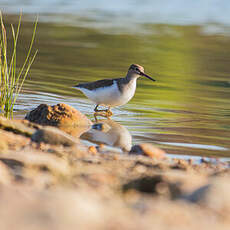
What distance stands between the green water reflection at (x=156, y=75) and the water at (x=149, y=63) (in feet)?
0.05

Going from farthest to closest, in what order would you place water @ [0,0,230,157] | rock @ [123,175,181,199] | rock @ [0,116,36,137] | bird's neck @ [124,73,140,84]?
1. bird's neck @ [124,73,140,84]
2. water @ [0,0,230,157]
3. rock @ [0,116,36,137]
4. rock @ [123,175,181,199]

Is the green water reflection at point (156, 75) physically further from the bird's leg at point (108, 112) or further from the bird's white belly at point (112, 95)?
the bird's white belly at point (112, 95)

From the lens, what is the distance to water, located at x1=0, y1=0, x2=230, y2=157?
8273mm

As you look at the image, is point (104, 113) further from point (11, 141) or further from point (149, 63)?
point (149, 63)

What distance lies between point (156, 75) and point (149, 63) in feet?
4.46

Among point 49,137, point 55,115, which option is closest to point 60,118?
point 55,115

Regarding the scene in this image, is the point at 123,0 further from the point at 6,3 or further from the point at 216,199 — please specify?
the point at 216,199

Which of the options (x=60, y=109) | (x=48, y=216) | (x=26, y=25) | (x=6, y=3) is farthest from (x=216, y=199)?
(x=6, y=3)

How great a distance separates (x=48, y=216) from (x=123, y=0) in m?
23.9

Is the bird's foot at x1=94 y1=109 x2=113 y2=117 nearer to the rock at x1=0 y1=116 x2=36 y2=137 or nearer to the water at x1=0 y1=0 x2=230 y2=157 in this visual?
the water at x1=0 y1=0 x2=230 y2=157

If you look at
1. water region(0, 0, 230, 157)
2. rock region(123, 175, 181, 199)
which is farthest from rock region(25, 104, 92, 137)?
rock region(123, 175, 181, 199)

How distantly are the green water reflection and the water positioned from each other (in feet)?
0.05

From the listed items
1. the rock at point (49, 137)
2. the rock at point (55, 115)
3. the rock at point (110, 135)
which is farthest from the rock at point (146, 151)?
the rock at point (55, 115)

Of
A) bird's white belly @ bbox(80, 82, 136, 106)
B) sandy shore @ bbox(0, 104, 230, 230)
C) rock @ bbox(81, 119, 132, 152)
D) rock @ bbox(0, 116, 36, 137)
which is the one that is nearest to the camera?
sandy shore @ bbox(0, 104, 230, 230)
